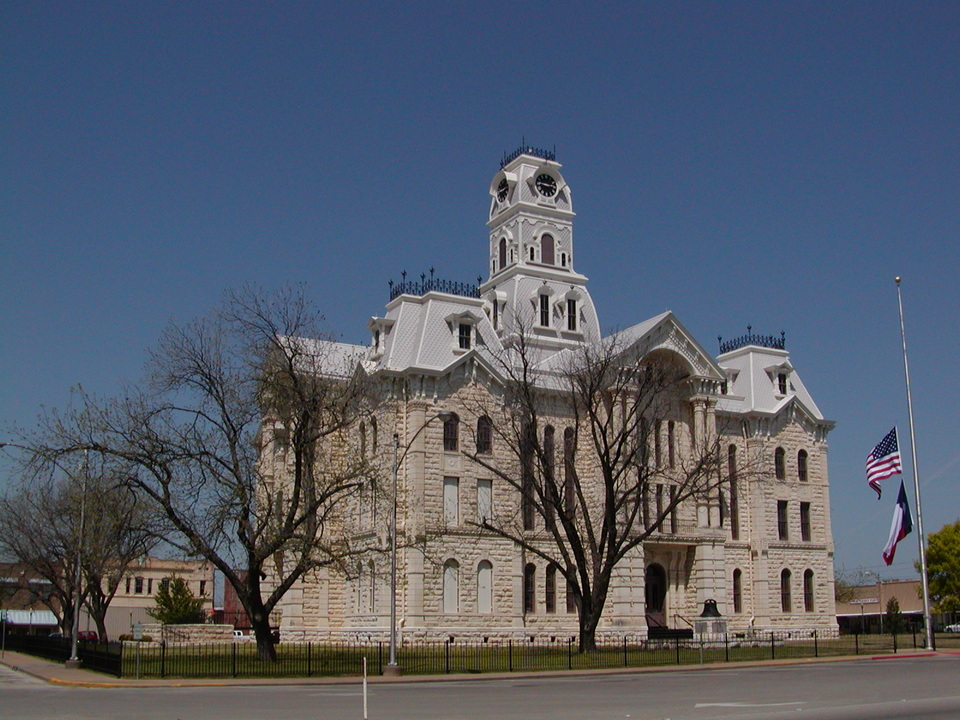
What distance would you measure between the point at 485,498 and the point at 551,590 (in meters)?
6.02

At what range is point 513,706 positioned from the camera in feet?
72.1

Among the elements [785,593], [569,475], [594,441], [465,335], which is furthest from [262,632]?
[785,593]

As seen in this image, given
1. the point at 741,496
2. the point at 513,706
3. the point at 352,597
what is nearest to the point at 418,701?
the point at 513,706

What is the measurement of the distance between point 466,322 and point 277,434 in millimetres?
17308

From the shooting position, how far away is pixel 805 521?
63375 mm

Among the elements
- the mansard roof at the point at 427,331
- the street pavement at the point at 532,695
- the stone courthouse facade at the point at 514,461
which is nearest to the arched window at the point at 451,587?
the stone courthouse facade at the point at 514,461

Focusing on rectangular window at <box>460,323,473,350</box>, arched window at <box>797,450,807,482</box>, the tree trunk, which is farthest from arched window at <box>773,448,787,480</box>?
the tree trunk

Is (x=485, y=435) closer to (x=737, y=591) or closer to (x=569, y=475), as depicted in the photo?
(x=569, y=475)

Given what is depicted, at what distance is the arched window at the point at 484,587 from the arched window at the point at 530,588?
2126 millimetres

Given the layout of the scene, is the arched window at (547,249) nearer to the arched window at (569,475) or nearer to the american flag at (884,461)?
the arched window at (569,475)

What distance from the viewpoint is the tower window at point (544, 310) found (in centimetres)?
6003

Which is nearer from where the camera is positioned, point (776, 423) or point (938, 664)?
point (938, 664)

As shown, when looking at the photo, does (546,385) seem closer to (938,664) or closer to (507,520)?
(507,520)

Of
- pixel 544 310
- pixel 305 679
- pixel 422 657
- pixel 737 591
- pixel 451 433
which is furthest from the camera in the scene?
pixel 544 310
